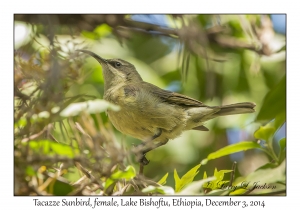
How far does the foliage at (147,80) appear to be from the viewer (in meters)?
2.23

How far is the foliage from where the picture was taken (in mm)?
2232

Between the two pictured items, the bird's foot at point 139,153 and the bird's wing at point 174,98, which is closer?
the bird's foot at point 139,153

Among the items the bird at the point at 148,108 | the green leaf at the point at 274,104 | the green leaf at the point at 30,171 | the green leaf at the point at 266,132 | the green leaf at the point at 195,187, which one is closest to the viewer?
the green leaf at the point at 30,171

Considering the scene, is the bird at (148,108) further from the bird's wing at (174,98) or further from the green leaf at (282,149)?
the green leaf at (282,149)

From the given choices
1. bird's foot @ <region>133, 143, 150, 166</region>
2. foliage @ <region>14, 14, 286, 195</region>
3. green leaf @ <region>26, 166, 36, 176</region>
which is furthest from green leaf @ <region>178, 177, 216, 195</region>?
green leaf @ <region>26, 166, 36, 176</region>

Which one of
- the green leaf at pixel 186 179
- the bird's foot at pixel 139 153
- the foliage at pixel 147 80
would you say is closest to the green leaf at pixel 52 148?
the foliage at pixel 147 80

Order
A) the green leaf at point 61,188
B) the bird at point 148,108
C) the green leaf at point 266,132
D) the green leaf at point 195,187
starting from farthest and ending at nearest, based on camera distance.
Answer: the bird at point 148,108, the green leaf at point 266,132, the green leaf at point 61,188, the green leaf at point 195,187

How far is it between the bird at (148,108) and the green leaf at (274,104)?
2.29 feet

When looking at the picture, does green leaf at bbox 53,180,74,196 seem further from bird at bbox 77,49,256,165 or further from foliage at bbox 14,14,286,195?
bird at bbox 77,49,256,165

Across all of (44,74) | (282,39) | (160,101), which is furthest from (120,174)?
(282,39)

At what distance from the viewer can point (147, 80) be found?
4.08 metres

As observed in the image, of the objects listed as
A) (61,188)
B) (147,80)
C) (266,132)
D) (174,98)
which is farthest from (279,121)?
(147,80)

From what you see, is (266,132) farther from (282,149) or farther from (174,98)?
(174,98)
